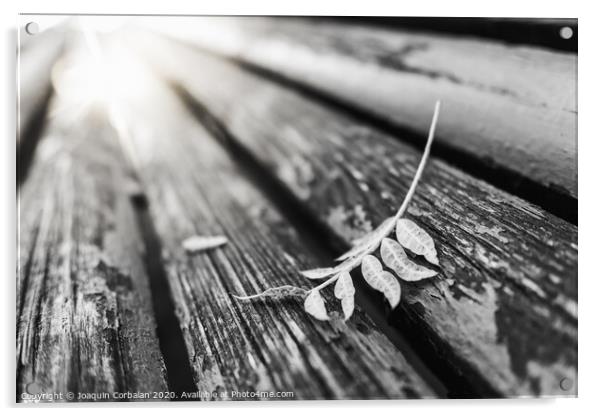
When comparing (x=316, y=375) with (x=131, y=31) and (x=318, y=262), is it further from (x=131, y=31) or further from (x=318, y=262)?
(x=131, y=31)

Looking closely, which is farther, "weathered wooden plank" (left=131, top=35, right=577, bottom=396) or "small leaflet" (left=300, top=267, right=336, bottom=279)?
"small leaflet" (left=300, top=267, right=336, bottom=279)

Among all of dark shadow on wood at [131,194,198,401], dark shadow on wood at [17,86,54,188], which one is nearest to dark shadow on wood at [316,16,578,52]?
dark shadow on wood at [131,194,198,401]

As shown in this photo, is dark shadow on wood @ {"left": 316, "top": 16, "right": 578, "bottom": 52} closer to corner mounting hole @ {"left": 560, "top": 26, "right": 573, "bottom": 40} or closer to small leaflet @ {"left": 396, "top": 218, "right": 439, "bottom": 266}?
corner mounting hole @ {"left": 560, "top": 26, "right": 573, "bottom": 40}

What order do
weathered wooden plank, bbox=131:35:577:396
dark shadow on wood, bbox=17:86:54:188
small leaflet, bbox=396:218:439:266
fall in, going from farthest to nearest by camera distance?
dark shadow on wood, bbox=17:86:54:188, small leaflet, bbox=396:218:439:266, weathered wooden plank, bbox=131:35:577:396

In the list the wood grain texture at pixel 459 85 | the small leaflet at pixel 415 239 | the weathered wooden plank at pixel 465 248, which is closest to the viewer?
the weathered wooden plank at pixel 465 248

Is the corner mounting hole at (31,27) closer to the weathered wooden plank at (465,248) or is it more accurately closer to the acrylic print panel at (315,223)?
the acrylic print panel at (315,223)

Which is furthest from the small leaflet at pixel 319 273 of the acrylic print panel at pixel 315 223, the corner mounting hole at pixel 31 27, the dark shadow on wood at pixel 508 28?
the corner mounting hole at pixel 31 27
